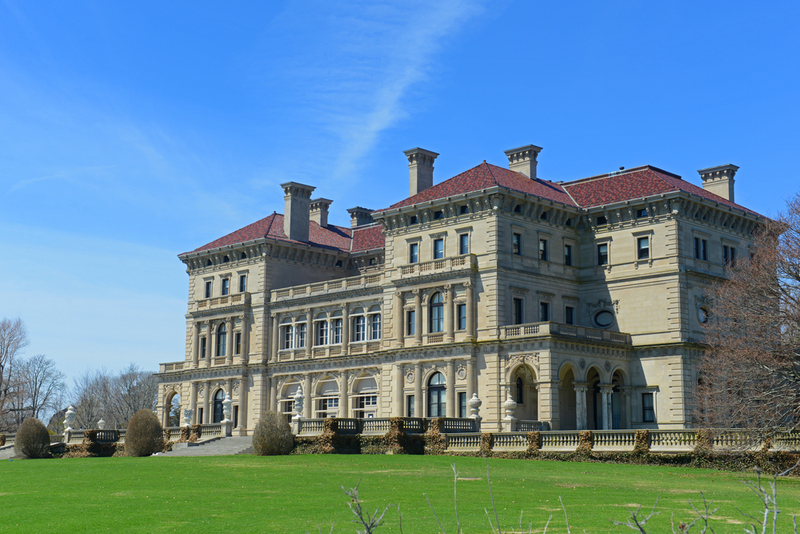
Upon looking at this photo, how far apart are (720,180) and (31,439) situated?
4718 centimetres

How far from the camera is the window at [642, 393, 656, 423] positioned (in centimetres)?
5441

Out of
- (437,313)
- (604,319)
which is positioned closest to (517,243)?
(437,313)

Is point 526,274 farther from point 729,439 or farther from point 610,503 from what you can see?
point 610,503

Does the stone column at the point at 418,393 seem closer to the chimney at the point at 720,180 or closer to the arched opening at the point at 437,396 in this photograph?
the arched opening at the point at 437,396

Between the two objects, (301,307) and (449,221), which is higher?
(449,221)

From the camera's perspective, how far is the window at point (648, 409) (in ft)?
178

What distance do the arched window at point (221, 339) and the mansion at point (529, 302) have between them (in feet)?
22.7

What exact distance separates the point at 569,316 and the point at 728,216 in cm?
1189

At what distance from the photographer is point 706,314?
184 feet

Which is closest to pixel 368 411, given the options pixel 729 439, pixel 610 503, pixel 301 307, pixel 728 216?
pixel 301 307

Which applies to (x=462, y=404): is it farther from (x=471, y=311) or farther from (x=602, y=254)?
(x=602, y=254)

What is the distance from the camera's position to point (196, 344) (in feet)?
247

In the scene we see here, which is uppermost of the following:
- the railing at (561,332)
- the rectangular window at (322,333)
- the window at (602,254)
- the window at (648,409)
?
the window at (602,254)

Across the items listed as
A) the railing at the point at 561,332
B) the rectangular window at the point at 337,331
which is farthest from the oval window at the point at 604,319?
the rectangular window at the point at 337,331
